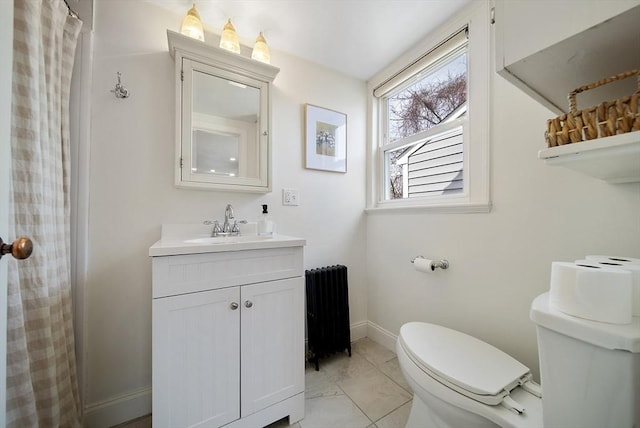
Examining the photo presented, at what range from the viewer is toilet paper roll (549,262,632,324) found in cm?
47

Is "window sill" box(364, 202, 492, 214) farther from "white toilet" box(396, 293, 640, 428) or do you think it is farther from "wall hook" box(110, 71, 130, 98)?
"wall hook" box(110, 71, 130, 98)

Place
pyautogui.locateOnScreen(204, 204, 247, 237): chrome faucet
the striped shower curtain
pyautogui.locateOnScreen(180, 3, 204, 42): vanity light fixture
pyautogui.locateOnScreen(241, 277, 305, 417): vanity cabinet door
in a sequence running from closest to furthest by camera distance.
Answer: the striped shower curtain, pyautogui.locateOnScreen(241, 277, 305, 417): vanity cabinet door, pyautogui.locateOnScreen(180, 3, 204, 42): vanity light fixture, pyautogui.locateOnScreen(204, 204, 247, 237): chrome faucet

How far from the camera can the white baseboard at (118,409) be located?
112 cm

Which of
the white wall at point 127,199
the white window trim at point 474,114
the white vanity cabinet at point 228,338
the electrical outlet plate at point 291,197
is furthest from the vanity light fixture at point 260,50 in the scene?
the white vanity cabinet at point 228,338

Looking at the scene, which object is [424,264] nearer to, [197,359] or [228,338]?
[228,338]

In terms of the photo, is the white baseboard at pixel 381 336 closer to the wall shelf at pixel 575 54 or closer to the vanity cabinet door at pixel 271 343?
the vanity cabinet door at pixel 271 343

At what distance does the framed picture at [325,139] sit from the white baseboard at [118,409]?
163cm

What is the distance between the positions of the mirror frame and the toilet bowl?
121 cm

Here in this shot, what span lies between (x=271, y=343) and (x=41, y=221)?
99 cm

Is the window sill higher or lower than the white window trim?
lower

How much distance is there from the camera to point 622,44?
542 millimetres

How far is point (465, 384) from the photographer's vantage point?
788 mm

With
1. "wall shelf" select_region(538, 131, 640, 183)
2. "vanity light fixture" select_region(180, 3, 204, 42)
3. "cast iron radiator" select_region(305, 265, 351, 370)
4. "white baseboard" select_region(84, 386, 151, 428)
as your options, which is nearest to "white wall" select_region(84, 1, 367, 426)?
"white baseboard" select_region(84, 386, 151, 428)

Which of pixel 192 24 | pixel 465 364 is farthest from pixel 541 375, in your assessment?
pixel 192 24
